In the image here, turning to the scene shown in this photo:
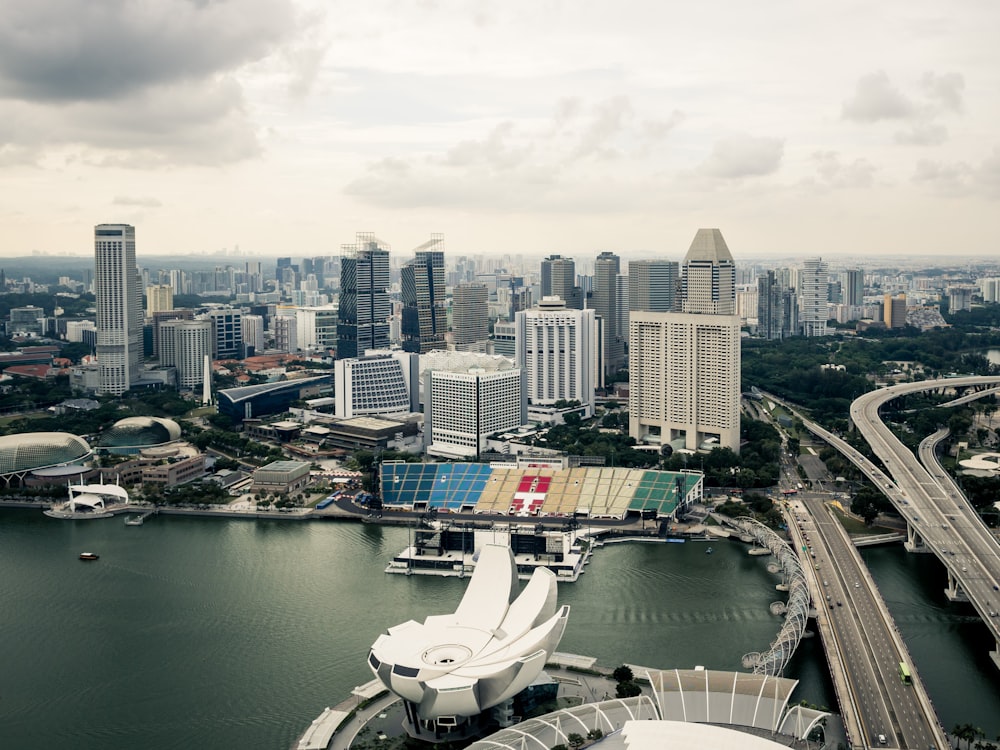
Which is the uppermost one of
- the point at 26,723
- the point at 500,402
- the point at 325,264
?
the point at 325,264

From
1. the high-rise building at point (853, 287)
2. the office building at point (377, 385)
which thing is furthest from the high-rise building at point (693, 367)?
the high-rise building at point (853, 287)

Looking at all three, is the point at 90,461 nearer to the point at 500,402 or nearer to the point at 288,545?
the point at 288,545

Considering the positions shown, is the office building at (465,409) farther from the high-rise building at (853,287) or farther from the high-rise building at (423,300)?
the high-rise building at (853,287)

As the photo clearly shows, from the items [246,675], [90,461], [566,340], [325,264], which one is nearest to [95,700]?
[246,675]

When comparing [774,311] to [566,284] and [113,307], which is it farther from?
[113,307]

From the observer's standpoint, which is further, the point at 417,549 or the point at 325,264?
the point at 325,264

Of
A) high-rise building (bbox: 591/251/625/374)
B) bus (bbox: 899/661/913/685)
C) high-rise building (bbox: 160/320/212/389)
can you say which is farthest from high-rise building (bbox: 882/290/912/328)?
bus (bbox: 899/661/913/685)

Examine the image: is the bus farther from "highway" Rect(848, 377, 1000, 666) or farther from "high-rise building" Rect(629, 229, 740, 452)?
"high-rise building" Rect(629, 229, 740, 452)
